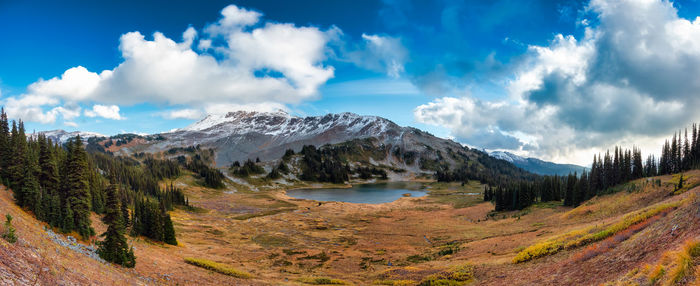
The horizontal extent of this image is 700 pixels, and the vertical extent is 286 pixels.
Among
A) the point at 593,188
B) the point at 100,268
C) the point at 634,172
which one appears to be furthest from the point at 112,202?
the point at 634,172

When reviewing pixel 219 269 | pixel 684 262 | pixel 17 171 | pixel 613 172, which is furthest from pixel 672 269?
pixel 613 172

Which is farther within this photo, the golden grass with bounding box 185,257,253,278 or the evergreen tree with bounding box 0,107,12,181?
the evergreen tree with bounding box 0,107,12,181

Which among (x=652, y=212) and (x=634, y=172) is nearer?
(x=652, y=212)

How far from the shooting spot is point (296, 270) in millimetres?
44438

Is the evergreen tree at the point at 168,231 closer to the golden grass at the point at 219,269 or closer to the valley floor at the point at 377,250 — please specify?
the valley floor at the point at 377,250

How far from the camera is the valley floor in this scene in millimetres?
17953

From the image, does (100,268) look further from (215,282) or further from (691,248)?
(691,248)

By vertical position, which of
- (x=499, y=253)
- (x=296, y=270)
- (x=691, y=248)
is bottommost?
(x=296, y=270)

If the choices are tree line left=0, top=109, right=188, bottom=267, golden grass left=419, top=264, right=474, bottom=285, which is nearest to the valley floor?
golden grass left=419, top=264, right=474, bottom=285

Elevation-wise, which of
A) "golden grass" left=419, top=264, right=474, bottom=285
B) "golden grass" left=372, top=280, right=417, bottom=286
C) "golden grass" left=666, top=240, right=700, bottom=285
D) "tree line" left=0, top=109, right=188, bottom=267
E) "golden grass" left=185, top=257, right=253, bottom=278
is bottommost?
"golden grass" left=185, top=257, right=253, bottom=278

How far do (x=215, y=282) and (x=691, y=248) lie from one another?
119ft

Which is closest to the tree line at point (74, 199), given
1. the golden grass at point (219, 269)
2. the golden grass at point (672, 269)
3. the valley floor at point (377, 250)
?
the valley floor at point (377, 250)

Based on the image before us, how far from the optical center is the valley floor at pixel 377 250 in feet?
58.9

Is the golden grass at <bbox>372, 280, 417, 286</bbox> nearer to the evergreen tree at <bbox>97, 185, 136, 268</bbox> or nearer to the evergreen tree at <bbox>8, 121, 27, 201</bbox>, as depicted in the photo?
the evergreen tree at <bbox>97, 185, 136, 268</bbox>
